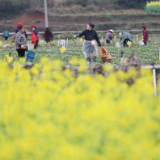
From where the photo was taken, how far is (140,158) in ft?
10.5

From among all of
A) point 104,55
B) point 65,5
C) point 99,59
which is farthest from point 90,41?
point 65,5

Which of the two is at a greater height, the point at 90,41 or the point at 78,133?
the point at 90,41

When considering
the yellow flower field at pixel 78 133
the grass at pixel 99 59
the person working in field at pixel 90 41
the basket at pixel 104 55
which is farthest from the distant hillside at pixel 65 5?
the yellow flower field at pixel 78 133

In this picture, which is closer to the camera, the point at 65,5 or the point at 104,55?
the point at 104,55

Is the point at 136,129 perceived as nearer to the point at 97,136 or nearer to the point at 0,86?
the point at 97,136

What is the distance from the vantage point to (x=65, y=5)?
59562 millimetres

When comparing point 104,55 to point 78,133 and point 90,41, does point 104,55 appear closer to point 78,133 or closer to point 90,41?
point 90,41

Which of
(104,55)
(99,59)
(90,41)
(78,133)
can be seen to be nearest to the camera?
(78,133)

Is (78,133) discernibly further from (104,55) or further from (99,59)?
(99,59)

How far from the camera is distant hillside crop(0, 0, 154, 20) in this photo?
54.8 meters

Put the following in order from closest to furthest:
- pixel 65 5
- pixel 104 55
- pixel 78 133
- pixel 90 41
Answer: pixel 78 133 → pixel 90 41 → pixel 104 55 → pixel 65 5

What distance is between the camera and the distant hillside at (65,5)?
54812mm

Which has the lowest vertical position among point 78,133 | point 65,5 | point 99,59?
point 99,59

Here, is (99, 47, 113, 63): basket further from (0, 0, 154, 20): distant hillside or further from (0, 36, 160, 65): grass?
(0, 0, 154, 20): distant hillside
